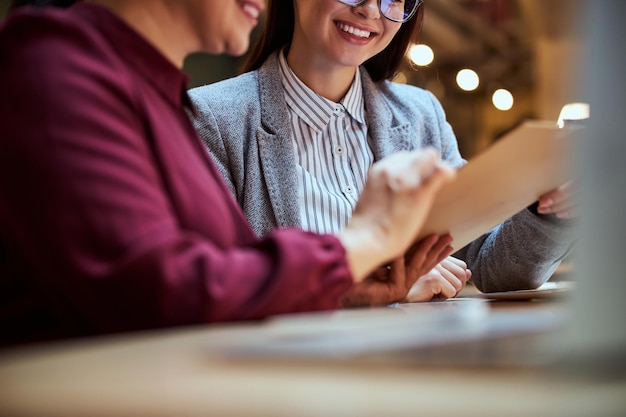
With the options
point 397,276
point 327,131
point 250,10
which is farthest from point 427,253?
point 327,131

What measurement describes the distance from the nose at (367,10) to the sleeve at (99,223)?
1.16 metres

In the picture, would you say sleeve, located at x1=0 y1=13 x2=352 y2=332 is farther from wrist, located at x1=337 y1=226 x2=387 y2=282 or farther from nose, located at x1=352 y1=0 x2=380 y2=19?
nose, located at x1=352 y1=0 x2=380 y2=19

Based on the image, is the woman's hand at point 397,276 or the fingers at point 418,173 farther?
the woman's hand at point 397,276

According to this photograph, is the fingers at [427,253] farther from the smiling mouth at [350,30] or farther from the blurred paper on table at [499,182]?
the smiling mouth at [350,30]

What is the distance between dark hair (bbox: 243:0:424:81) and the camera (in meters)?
2.33

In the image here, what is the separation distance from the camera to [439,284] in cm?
183

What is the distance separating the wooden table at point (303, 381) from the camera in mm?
432

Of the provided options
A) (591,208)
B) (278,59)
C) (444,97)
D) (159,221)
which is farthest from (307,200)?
(444,97)

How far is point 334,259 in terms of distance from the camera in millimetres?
1053

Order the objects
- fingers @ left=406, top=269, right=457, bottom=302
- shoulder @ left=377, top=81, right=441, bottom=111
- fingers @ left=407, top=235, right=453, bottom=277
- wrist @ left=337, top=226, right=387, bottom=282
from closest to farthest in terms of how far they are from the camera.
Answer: wrist @ left=337, top=226, right=387, bottom=282, fingers @ left=407, top=235, right=453, bottom=277, fingers @ left=406, top=269, right=457, bottom=302, shoulder @ left=377, top=81, right=441, bottom=111

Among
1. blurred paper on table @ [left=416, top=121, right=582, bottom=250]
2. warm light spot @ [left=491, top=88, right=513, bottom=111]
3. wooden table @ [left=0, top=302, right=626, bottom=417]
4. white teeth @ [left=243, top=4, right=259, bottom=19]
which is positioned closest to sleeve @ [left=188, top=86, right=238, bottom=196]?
blurred paper on table @ [left=416, top=121, right=582, bottom=250]

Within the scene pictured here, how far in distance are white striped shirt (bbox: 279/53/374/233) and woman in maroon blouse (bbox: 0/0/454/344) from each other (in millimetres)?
829

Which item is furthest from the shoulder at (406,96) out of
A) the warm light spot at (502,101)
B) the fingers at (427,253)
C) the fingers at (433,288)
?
the warm light spot at (502,101)

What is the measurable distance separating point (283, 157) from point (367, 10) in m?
0.40
